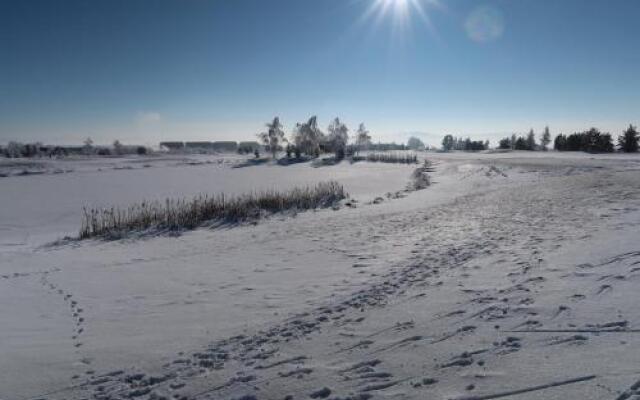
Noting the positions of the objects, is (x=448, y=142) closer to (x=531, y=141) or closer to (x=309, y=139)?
(x=531, y=141)

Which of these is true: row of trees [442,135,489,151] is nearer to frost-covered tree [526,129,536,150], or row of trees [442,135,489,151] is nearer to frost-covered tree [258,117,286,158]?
frost-covered tree [526,129,536,150]

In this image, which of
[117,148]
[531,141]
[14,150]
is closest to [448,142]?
[531,141]

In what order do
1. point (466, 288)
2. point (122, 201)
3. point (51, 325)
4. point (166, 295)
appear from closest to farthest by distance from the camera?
point (51, 325)
point (466, 288)
point (166, 295)
point (122, 201)

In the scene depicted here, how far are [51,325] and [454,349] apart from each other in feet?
20.6

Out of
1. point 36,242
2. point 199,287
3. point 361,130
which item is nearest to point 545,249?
point 199,287

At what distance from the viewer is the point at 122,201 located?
2662cm

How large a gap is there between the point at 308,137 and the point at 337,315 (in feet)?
299

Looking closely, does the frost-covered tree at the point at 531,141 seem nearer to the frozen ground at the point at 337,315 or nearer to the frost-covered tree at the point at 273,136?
the frost-covered tree at the point at 273,136

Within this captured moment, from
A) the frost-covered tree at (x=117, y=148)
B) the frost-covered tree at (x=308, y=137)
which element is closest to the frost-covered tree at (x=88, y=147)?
the frost-covered tree at (x=117, y=148)

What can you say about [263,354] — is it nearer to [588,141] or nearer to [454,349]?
[454,349]

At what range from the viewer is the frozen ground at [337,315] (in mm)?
4715

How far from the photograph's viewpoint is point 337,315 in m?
6.82

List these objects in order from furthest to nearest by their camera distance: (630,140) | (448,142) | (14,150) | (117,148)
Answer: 1. (448,142)
2. (117,148)
3. (14,150)
4. (630,140)

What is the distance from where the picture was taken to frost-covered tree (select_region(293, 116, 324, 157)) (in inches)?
3792
